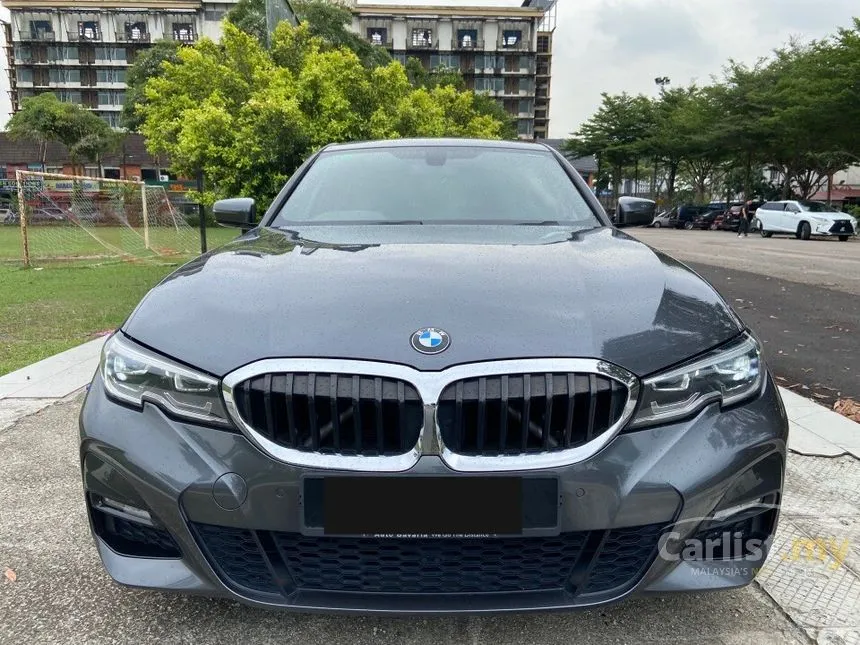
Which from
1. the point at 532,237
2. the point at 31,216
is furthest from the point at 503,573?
the point at 31,216

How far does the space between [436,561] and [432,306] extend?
0.62 meters

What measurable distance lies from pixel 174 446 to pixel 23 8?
9103 centimetres

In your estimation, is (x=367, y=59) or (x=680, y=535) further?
(x=367, y=59)

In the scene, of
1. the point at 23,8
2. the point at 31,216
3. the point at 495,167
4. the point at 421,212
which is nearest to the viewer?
the point at 421,212

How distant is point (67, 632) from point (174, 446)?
31.6 inches

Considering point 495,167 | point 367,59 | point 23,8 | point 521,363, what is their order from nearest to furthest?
point 521,363 < point 495,167 < point 367,59 < point 23,8

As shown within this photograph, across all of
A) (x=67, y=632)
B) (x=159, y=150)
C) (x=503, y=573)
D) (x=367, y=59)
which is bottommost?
(x=67, y=632)

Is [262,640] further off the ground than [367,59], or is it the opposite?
[367,59]

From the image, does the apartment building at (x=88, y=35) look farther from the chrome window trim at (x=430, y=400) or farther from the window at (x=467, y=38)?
the chrome window trim at (x=430, y=400)

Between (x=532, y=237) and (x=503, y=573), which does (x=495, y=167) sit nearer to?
(x=532, y=237)

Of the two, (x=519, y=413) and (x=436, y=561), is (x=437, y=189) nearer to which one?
(x=519, y=413)

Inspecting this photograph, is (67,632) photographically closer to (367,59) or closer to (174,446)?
(174,446)

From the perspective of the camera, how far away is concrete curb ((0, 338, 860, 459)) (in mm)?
3401

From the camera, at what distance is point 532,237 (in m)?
2.48
